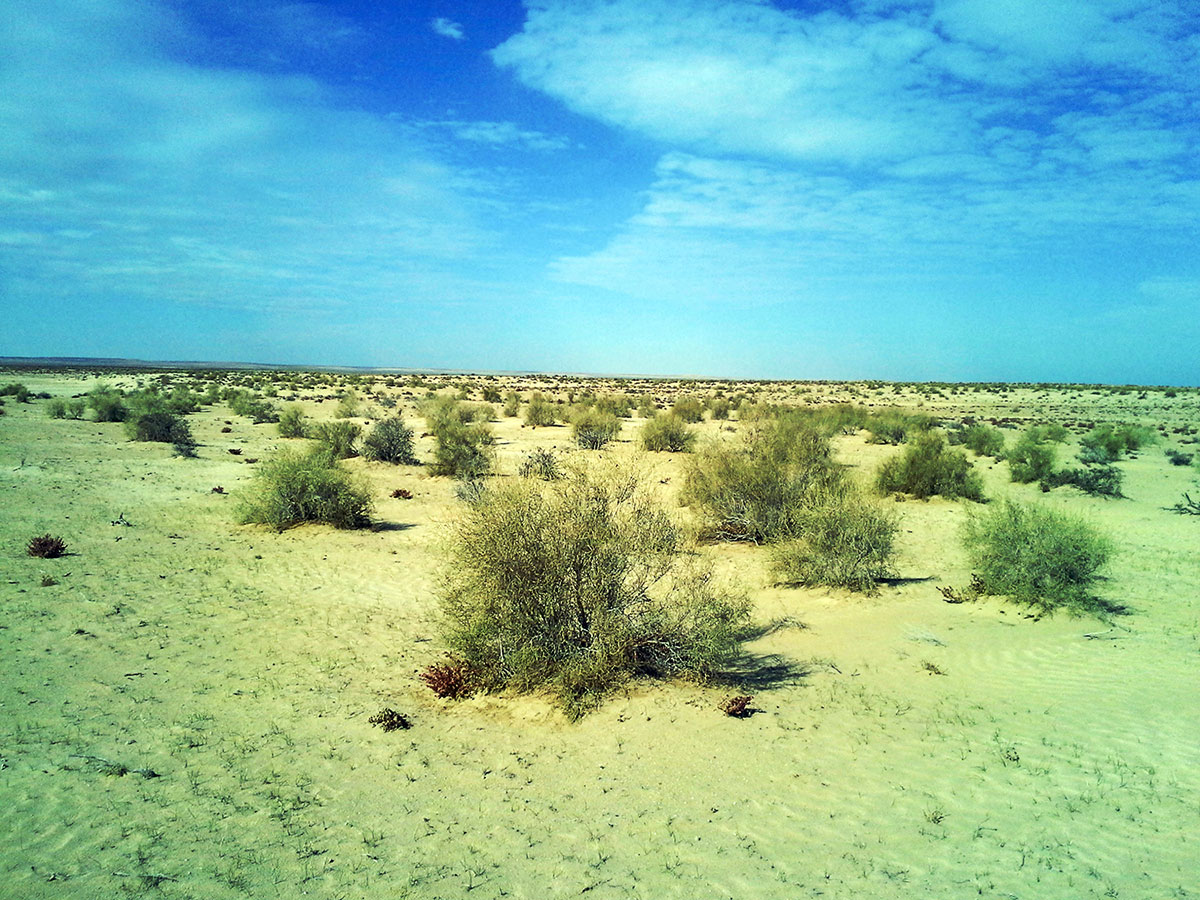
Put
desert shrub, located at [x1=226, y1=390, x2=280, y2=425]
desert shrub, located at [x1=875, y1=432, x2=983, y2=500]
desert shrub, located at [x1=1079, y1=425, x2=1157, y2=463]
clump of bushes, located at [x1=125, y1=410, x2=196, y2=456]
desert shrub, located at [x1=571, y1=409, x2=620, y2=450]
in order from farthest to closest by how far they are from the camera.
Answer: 1. desert shrub, located at [x1=226, y1=390, x2=280, y2=425]
2. desert shrub, located at [x1=571, y1=409, x2=620, y2=450]
3. clump of bushes, located at [x1=125, y1=410, x2=196, y2=456]
4. desert shrub, located at [x1=1079, y1=425, x2=1157, y2=463]
5. desert shrub, located at [x1=875, y1=432, x2=983, y2=500]

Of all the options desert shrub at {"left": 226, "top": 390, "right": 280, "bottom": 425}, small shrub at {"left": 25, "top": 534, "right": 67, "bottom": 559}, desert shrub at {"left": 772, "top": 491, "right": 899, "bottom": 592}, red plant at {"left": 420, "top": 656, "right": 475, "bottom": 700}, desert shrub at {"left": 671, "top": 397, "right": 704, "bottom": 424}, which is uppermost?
desert shrub at {"left": 671, "top": 397, "right": 704, "bottom": 424}

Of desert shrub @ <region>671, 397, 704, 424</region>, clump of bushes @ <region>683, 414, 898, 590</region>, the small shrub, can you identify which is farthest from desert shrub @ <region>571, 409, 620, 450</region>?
the small shrub

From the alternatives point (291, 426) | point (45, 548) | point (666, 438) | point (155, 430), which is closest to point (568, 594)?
point (45, 548)

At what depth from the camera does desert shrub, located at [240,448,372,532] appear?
14188 mm

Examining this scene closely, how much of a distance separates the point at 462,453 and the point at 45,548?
11.5 m

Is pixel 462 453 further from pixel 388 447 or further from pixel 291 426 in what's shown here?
pixel 291 426

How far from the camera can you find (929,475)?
1780cm

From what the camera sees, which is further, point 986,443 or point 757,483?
point 986,443

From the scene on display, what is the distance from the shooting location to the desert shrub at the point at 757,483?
43.5ft

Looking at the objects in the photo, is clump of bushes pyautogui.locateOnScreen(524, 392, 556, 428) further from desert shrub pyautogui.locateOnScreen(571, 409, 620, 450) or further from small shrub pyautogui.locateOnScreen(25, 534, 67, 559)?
small shrub pyautogui.locateOnScreen(25, 534, 67, 559)

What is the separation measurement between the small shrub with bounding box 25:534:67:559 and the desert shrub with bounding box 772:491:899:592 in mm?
12266

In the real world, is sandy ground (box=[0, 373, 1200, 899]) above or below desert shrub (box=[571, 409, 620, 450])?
below

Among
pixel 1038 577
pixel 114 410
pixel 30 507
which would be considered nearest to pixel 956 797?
pixel 1038 577

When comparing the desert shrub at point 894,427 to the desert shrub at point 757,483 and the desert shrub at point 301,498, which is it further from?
the desert shrub at point 301,498
